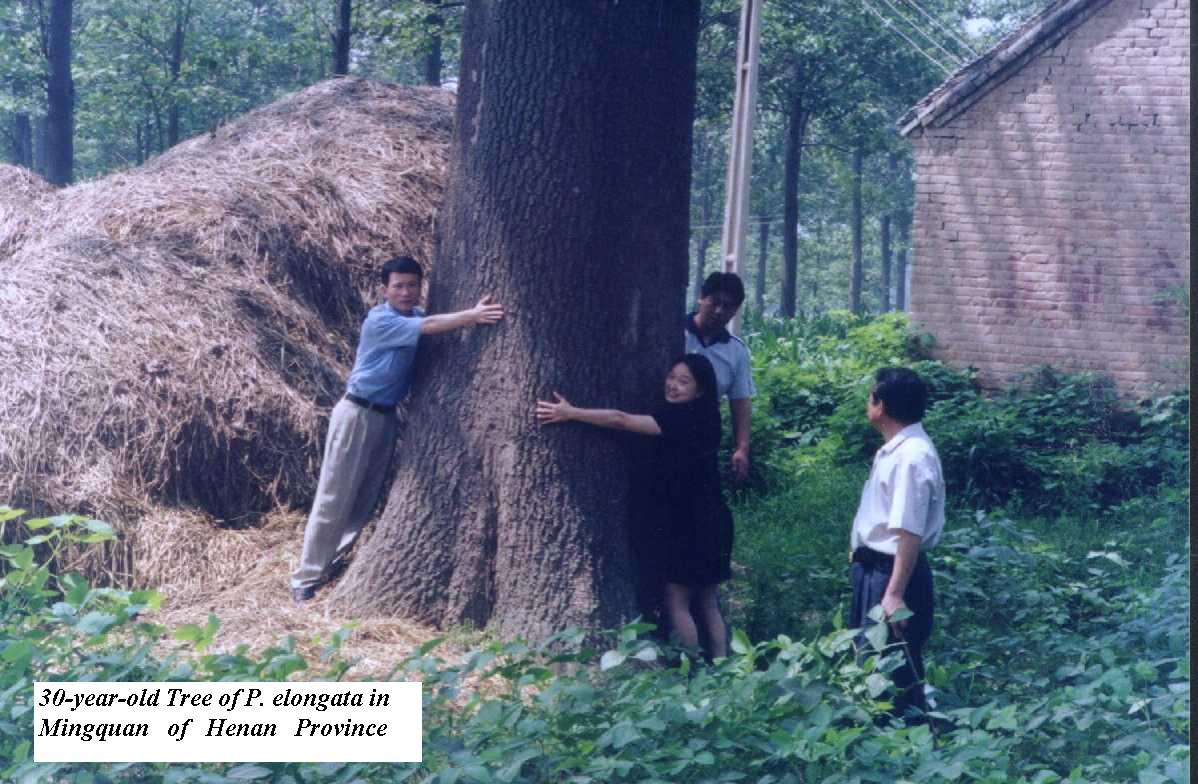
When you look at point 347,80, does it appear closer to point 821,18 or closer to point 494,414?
point 494,414

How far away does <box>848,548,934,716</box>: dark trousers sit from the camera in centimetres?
453

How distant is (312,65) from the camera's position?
26.0 metres

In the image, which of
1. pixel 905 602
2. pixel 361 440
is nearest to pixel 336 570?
pixel 361 440

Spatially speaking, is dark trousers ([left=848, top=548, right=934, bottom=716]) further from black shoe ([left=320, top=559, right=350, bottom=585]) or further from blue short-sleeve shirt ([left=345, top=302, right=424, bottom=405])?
black shoe ([left=320, top=559, right=350, bottom=585])

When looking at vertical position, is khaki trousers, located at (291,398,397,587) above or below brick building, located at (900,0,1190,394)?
below

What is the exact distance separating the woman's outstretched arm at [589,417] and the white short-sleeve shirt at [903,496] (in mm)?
956

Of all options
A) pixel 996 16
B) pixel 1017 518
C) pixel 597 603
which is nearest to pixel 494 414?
pixel 597 603

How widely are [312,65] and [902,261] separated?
41990 mm

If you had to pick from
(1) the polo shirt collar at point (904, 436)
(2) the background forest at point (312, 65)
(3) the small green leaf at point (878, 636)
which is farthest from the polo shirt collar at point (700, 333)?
(2) the background forest at point (312, 65)

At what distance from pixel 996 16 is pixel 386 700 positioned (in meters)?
39.7

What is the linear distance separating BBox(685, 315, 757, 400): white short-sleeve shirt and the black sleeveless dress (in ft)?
2.57

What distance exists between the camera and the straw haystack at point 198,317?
6387 mm

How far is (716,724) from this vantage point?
12.6 ft
